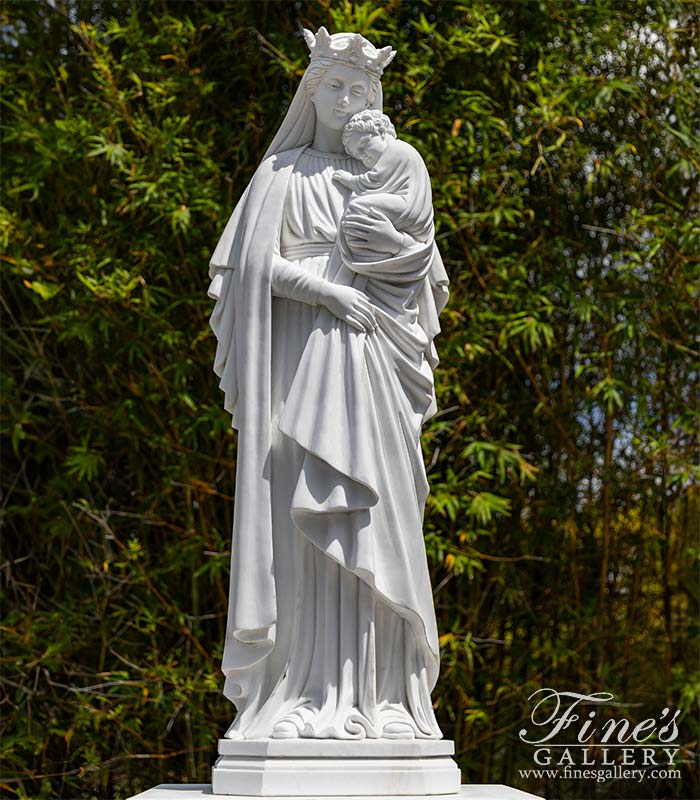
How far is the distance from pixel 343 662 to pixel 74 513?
2.48m

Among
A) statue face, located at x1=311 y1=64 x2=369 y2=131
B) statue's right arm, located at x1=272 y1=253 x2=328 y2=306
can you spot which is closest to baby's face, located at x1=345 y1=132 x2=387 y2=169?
statue face, located at x1=311 y1=64 x2=369 y2=131

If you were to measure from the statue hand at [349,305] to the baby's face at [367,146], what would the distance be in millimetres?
380

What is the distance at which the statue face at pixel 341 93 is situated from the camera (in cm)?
371

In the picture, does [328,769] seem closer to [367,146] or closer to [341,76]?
[367,146]

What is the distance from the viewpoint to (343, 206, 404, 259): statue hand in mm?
3539

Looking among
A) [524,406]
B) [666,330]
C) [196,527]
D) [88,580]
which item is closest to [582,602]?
[524,406]

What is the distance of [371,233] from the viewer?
3.54 m

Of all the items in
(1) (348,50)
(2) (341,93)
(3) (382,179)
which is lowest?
(3) (382,179)

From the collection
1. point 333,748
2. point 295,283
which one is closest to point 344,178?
point 295,283

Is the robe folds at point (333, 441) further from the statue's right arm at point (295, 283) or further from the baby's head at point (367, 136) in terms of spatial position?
the baby's head at point (367, 136)

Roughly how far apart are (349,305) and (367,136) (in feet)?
1.60

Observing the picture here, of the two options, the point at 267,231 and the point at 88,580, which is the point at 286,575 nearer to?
the point at 267,231

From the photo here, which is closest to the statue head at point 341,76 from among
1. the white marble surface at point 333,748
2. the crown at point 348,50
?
the crown at point 348,50

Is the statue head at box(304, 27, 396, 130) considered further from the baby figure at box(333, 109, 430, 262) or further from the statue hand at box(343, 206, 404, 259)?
the statue hand at box(343, 206, 404, 259)
